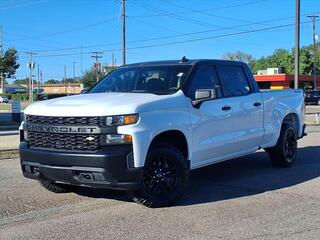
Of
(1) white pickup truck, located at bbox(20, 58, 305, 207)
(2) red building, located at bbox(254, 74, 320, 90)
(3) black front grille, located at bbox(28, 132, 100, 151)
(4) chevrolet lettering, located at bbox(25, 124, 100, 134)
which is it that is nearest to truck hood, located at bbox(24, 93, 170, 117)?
(1) white pickup truck, located at bbox(20, 58, 305, 207)

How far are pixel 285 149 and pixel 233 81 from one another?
7.08 ft

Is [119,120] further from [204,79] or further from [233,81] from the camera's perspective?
[233,81]

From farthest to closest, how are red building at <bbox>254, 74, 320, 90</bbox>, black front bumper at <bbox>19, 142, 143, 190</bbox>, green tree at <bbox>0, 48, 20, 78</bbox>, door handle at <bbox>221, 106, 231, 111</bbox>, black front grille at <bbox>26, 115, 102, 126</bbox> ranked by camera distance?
red building at <bbox>254, 74, 320, 90</bbox> < green tree at <bbox>0, 48, 20, 78</bbox> < door handle at <bbox>221, 106, 231, 111</bbox> < black front grille at <bbox>26, 115, 102, 126</bbox> < black front bumper at <bbox>19, 142, 143, 190</bbox>

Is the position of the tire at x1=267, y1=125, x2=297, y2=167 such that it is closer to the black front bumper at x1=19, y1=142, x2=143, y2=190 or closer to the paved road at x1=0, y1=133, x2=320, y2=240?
the paved road at x1=0, y1=133, x2=320, y2=240

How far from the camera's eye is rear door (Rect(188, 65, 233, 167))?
7447mm

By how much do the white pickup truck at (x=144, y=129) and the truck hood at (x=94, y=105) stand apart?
0.01m

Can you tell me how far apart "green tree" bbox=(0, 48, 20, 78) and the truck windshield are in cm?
2939

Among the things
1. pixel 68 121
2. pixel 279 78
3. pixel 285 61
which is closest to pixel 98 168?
pixel 68 121

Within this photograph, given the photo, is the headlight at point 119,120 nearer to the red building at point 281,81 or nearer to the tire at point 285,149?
the tire at point 285,149

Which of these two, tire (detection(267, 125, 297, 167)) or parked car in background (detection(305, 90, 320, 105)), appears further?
parked car in background (detection(305, 90, 320, 105))

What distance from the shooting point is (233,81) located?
8.69 meters

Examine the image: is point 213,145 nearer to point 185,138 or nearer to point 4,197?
point 185,138

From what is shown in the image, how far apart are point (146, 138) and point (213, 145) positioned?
62.9 inches

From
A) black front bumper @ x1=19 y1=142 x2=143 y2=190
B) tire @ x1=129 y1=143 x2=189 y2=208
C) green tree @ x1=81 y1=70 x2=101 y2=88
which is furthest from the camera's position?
green tree @ x1=81 y1=70 x2=101 y2=88
